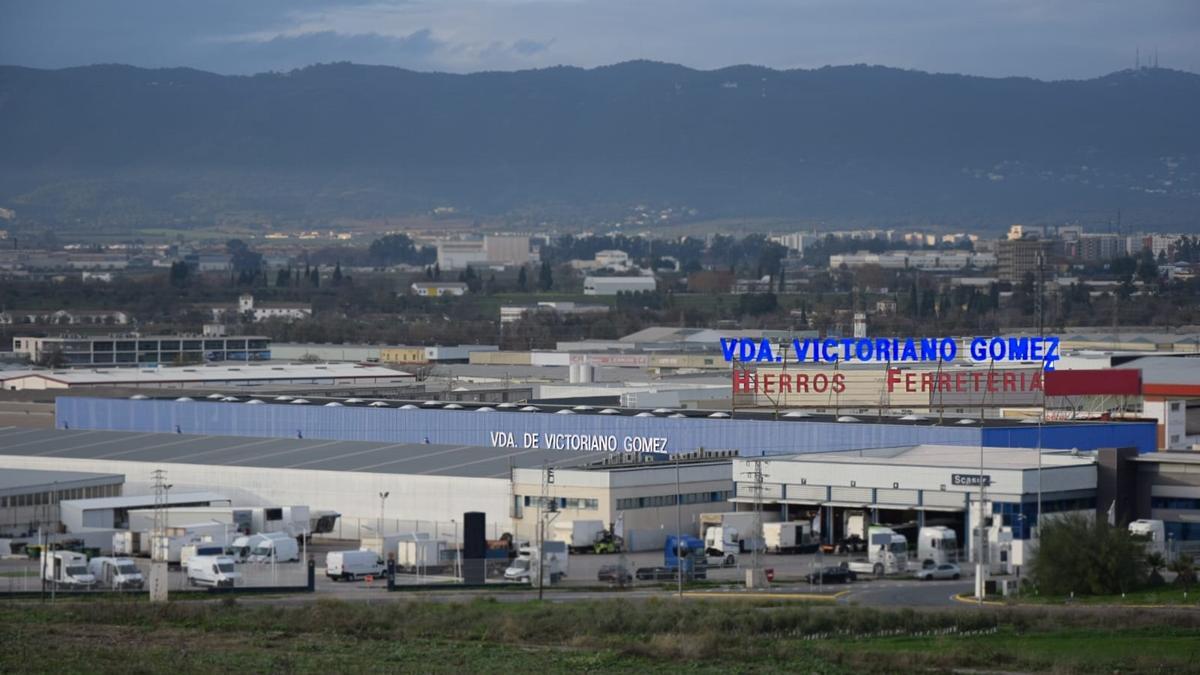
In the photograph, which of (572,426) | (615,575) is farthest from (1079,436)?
(615,575)

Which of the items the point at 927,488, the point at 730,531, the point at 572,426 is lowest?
the point at 730,531

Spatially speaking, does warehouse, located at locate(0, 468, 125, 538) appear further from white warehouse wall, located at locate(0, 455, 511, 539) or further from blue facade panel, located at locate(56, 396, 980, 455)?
blue facade panel, located at locate(56, 396, 980, 455)

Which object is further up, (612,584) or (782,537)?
(782,537)

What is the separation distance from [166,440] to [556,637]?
31.8 metres

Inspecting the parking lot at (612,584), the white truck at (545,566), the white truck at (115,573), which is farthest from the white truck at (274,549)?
the white truck at (545,566)

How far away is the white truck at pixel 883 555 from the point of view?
42.7m

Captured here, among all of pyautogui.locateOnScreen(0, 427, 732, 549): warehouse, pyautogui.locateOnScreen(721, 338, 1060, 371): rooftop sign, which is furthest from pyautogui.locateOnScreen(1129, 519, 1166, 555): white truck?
pyautogui.locateOnScreen(721, 338, 1060, 371): rooftop sign

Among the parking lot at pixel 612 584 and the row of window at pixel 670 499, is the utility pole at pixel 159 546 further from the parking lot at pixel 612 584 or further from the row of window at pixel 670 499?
the row of window at pixel 670 499

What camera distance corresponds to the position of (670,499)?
50.1 m

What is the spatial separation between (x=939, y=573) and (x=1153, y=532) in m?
Result: 5.90

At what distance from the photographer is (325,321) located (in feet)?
509

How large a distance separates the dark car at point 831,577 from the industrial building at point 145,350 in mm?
79594

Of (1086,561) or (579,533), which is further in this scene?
(579,533)

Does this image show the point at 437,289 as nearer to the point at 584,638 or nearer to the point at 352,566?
the point at 352,566
